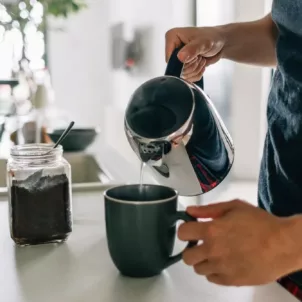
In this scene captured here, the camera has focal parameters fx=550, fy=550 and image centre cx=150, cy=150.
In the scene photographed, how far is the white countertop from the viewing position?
583 millimetres

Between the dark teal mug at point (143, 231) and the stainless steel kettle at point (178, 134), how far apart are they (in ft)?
0.17

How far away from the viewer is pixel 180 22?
173cm

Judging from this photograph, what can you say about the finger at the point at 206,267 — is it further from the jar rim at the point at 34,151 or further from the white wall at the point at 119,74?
the white wall at the point at 119,74

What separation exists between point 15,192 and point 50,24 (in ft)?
8.84

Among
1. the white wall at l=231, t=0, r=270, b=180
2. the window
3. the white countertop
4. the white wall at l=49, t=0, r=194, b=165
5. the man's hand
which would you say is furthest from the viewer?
the window

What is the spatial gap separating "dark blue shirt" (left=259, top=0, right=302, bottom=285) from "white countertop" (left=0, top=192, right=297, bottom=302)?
0.17m

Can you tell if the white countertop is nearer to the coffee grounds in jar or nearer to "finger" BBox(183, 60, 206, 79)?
Result: the coffee grounds in jar

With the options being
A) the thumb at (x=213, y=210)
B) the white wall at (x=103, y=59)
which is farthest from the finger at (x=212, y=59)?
the white wall at (x=103, y=59)

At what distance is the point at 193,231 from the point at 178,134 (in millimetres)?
146

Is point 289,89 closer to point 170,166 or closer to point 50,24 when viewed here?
point 170,166

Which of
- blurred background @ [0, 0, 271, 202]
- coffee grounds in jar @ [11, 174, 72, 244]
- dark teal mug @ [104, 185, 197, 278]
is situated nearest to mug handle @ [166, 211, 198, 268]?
dark teal mug @ [104, 185, 197, 278]

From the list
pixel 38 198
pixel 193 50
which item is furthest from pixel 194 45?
pixel 38 198

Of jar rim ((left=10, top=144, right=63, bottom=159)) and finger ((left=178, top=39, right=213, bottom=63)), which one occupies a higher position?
finger ((left=178, top=39, right=213, bottom=63))

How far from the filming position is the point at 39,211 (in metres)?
0.73
